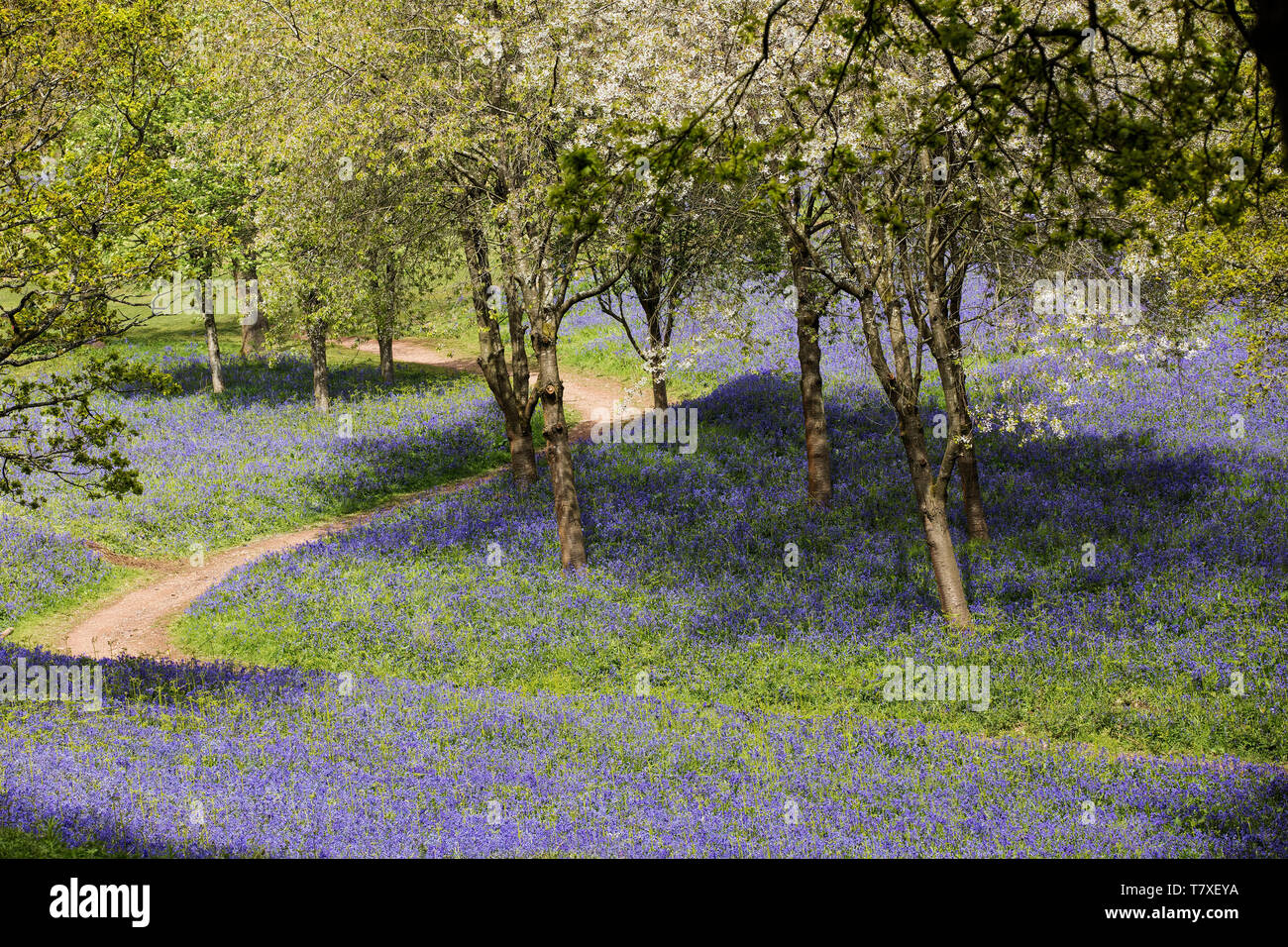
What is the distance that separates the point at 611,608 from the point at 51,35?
13229mm

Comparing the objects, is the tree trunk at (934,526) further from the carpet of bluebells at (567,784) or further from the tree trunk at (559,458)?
the tree trunk at (559,458)

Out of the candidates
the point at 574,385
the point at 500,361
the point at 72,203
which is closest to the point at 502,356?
the point at 500,361

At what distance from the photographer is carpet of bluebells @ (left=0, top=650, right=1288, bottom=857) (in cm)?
998

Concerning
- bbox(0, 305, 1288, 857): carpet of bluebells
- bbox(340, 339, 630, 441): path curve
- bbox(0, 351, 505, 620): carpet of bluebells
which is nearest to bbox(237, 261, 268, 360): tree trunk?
bbox(0, 351, 505, 620): carpet of bluebells

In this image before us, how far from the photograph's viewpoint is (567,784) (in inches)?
473

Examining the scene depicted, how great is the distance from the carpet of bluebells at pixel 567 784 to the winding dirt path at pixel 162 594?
5333mm

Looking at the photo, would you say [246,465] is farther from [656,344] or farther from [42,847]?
[42,847]

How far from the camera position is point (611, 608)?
19.8 meters

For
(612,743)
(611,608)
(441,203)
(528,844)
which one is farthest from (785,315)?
(528,844)

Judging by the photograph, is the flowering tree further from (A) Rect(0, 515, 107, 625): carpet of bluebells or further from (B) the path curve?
(B) the path curve

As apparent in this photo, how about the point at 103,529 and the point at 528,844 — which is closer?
the point at 528,844

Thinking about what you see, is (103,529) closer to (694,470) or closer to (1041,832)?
(694,470)

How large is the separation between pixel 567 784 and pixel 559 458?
1006 cm

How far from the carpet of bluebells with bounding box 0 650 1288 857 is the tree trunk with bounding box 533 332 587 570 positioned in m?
5.81
